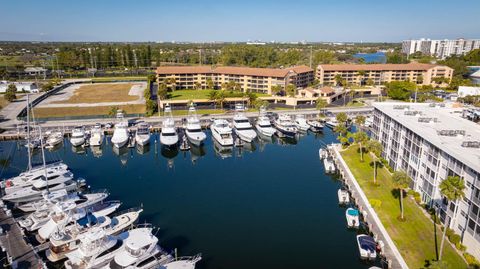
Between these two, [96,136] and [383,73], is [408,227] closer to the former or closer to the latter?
[96,136]

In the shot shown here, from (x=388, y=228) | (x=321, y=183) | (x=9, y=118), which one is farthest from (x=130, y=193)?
(x=9, y=118)

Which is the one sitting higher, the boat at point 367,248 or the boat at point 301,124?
the boat at point 301,124

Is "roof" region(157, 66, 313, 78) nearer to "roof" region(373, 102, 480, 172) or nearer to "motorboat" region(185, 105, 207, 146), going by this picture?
"motorboat" region(185, 105, 207, 146)

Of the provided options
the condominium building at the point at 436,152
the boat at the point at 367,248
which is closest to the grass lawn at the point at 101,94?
the condominium building at the point at 436,152

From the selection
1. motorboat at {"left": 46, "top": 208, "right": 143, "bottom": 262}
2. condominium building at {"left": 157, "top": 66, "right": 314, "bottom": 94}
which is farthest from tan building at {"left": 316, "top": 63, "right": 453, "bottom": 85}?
motorboat at {"left": 46, "top": 208, "right": 143, "bottom": 262}

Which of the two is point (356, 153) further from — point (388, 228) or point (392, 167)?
point (388, 228)

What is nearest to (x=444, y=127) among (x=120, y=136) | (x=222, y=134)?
(x=222, y=134)

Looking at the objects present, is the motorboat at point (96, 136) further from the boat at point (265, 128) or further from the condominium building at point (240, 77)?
the condominium building at point (240, 77)
